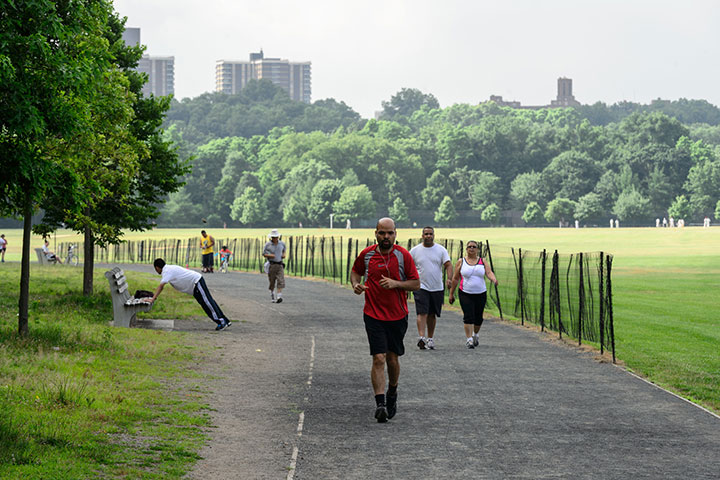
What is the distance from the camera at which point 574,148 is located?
16388cm

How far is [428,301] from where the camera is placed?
49.1 feet

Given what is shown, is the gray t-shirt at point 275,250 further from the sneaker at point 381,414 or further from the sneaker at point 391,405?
the sneaker at point 381,414

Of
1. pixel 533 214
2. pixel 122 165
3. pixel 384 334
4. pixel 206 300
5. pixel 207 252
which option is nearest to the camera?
pixel 384 334

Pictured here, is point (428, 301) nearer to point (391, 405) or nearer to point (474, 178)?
point (391, 405)

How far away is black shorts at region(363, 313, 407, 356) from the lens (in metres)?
9.84

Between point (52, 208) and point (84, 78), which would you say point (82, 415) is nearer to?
point (84, 78)

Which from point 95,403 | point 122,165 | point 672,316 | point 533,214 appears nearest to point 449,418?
point 95,403

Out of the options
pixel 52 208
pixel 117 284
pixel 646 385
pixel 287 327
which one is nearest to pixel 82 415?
pixel 646 385

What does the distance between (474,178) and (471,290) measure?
477 ft

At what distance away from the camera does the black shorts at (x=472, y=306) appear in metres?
15.4

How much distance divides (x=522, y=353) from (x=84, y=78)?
25.3 feet

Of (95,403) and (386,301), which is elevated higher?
(386,301)

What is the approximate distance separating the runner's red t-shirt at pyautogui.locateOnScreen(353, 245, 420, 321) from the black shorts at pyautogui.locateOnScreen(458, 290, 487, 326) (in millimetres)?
5527

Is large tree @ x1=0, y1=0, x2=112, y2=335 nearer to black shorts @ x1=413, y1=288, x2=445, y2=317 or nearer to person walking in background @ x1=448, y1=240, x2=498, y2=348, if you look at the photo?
black shorts @ x1=413, y1=288, x2=445, y2=317
